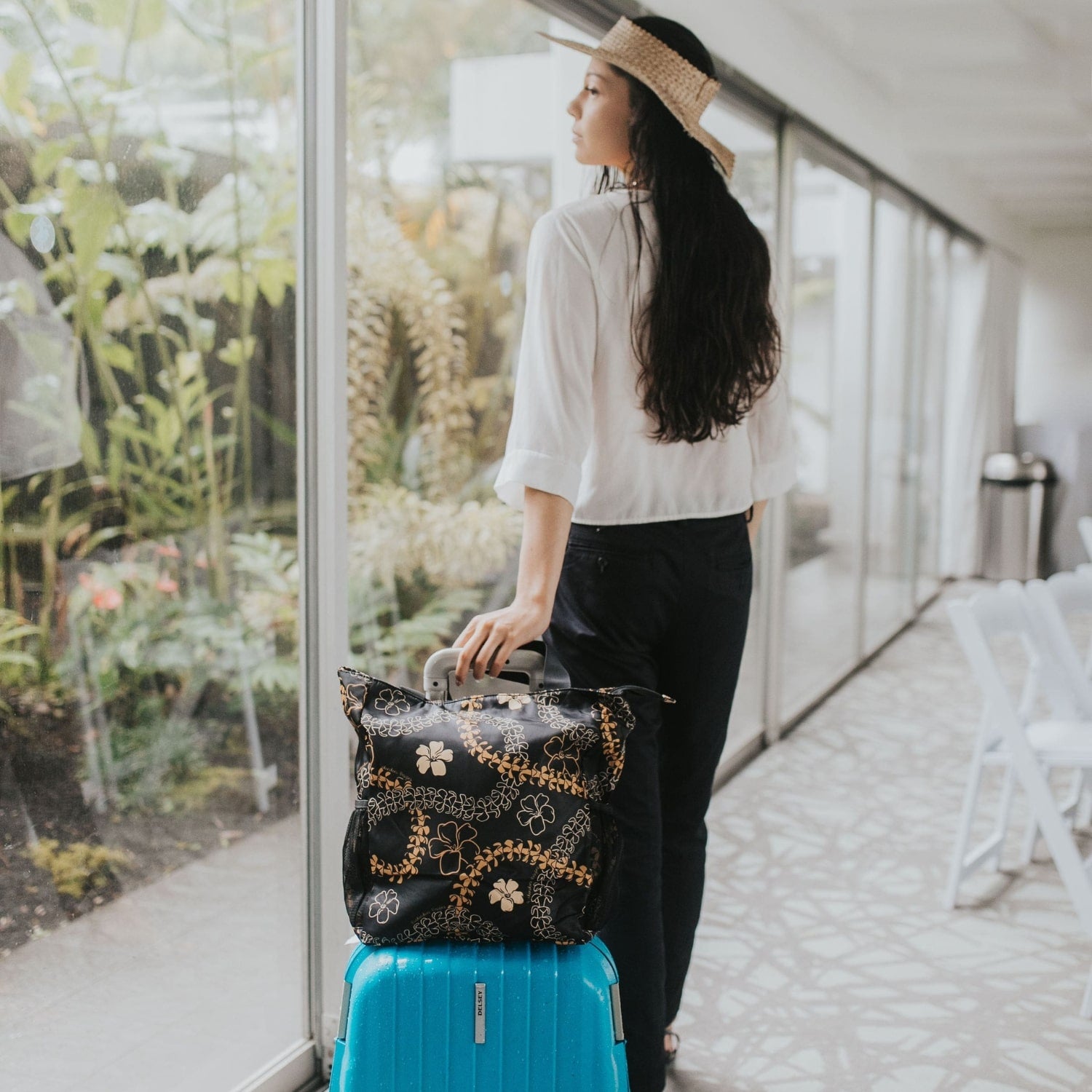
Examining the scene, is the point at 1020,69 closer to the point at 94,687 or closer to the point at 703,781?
the point at 703,781

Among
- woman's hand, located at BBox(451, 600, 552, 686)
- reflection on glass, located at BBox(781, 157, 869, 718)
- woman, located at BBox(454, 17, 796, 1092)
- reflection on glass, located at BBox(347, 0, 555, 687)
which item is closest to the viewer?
woman's hand, located at BBox(451, 600, 552, 686)

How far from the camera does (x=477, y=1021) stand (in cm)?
133

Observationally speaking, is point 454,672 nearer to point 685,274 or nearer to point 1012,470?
point 685,274

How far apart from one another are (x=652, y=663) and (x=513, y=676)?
215 mm

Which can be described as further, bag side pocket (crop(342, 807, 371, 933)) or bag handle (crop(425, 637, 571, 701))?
bag handle (crop(425, 637, 571, 701))

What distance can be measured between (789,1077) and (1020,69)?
12.5 feet

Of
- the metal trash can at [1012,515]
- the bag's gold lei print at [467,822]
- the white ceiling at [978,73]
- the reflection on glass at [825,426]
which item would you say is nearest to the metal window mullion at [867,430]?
the reflection on glass at [825,426]

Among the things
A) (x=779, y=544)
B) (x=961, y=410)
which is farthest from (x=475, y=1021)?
(x=961, y=410)

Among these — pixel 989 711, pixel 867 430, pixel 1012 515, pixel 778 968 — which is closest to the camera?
pixel 778 968

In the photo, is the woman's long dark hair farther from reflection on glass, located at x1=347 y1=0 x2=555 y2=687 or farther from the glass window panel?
the glass window panel

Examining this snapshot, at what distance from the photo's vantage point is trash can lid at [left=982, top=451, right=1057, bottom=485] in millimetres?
8055

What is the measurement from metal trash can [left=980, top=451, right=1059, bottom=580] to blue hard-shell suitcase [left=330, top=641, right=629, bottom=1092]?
7.31 m

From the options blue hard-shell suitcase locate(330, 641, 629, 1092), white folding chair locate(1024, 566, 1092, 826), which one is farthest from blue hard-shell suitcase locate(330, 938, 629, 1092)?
white folding chair locate(1024, 566, 1092, 826)

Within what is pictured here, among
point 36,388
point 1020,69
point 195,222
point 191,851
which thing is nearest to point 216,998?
point 191,851
